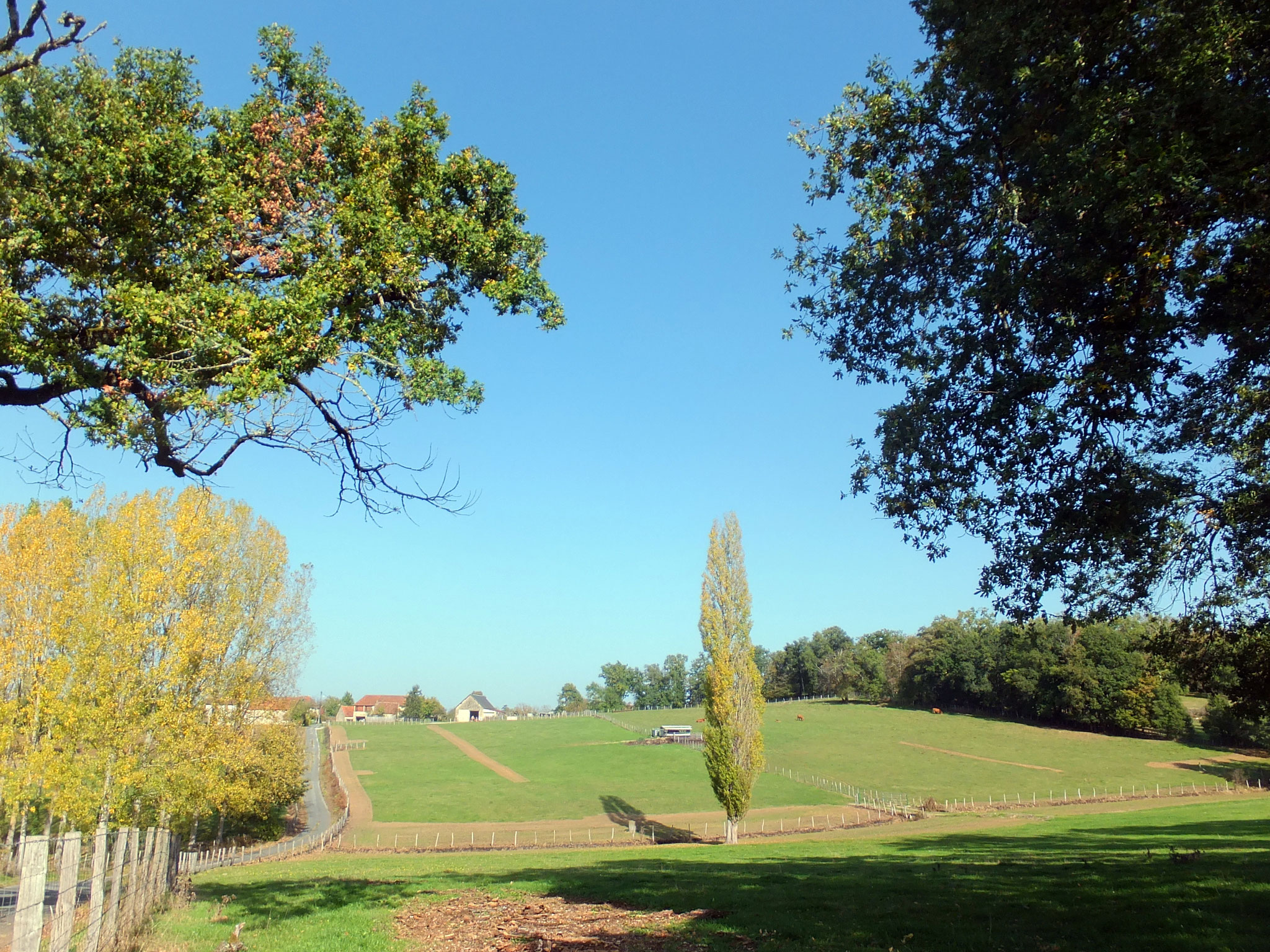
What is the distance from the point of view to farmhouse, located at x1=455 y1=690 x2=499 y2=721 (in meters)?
186

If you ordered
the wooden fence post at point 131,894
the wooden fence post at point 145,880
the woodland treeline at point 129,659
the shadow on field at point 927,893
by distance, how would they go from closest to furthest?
the shadow on field at point 927,893, the wooden fence post at point 131,894, the wooden fence post at point 145,880, the woodland treeline at point 129,659

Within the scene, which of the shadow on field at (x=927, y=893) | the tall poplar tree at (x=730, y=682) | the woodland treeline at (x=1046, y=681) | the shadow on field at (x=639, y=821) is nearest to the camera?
the shadow on field at (x=927, y=893)

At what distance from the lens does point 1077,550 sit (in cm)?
881

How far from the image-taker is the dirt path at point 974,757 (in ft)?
218

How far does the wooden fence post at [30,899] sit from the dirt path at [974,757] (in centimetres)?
7423

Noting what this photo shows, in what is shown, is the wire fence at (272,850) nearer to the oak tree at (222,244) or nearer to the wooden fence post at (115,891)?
the wooden fence post at (115,891)

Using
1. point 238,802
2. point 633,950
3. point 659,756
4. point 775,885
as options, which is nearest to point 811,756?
point 659,756

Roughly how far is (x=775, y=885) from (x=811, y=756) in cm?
6538

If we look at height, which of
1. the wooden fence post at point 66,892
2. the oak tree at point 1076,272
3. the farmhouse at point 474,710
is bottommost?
the farmhouse at point 474,710

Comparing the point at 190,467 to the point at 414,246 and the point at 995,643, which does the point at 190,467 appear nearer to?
the point at 414,246

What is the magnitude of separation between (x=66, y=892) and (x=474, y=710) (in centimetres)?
19287

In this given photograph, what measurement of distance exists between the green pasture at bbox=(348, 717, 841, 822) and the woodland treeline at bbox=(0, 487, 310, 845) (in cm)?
2899

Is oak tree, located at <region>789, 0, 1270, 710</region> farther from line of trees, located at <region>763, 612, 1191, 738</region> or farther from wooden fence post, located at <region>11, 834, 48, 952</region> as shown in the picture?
line of trees, located at <region>763, 612, 1191, 738</region>

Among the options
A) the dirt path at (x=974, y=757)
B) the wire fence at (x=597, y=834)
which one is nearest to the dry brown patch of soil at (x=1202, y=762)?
the dirt path at (x=974, y=757)
